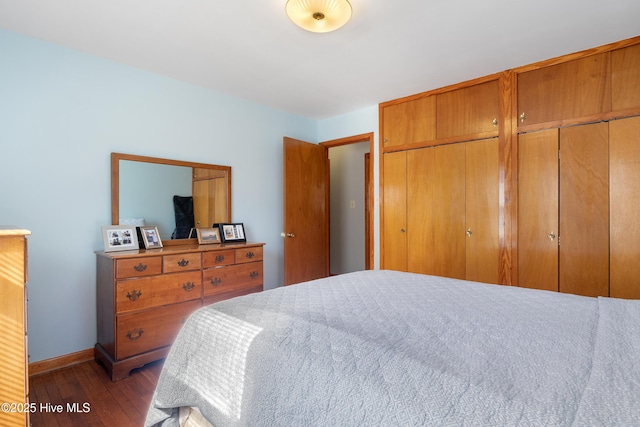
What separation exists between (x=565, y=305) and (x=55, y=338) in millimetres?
3136

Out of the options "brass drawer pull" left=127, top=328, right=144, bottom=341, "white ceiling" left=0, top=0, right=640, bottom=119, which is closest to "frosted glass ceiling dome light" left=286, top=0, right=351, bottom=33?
"white ceiling" left=0, top=0, right=640, bottom=119

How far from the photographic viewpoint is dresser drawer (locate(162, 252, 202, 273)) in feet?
7.89

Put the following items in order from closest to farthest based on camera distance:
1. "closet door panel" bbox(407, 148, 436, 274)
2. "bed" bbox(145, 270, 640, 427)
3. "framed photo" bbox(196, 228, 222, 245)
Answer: "bed" bbox(145, 270, 640, 427) < "framed photo" bbox(196, 228, 222, 245) < "closet door panel" bbox(407, 148, 436, 274)

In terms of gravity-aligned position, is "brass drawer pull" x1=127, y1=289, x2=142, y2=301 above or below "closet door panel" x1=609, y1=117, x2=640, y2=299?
below

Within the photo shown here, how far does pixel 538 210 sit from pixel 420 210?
1.03 m

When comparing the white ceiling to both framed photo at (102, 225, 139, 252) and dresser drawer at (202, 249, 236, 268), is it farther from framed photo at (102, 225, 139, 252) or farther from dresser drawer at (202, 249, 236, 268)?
dresser drawer at (202, 249, 236, 268)

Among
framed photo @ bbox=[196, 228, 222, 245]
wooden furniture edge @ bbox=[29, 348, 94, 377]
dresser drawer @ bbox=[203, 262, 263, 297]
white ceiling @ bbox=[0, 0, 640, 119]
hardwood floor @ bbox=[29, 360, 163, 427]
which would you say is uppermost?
white ceiling @ bbox=[0, 0, 640, 119]

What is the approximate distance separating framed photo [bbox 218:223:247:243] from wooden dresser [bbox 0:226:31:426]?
71.4 inches

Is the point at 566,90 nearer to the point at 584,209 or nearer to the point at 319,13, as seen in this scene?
the point at 584,209

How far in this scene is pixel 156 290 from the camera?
234 cm

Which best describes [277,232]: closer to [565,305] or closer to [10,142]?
[10,142]

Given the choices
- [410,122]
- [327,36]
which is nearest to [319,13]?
[327,36]

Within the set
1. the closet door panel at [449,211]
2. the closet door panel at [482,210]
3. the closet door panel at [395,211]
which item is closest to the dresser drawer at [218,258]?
the closet door panel at [395,211]

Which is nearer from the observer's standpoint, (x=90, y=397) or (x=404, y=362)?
(x=404, y=362)
